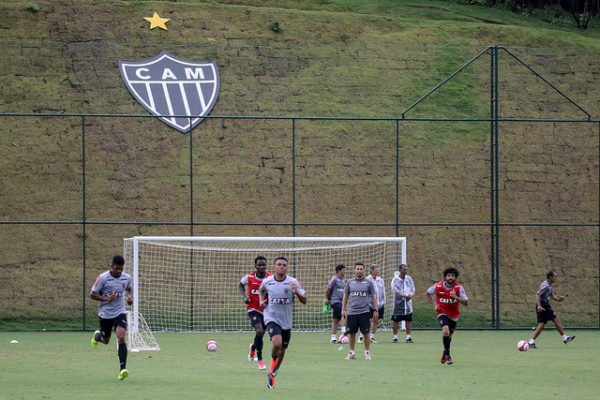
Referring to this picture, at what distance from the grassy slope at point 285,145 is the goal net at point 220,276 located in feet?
5.12

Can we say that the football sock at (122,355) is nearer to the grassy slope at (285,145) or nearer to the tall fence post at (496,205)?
the tall fence post at (496,205)

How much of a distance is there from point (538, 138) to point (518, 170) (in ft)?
6.08

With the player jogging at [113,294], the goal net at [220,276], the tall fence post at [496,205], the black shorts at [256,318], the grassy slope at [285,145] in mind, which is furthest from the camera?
the grassy slope at [285,145]

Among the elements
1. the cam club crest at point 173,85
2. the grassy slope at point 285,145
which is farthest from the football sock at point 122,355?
the cam club crest at point 173,85

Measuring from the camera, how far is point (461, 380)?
16.6m

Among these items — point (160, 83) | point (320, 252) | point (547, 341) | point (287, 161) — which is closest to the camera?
point (547, 341)

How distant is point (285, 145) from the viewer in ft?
123

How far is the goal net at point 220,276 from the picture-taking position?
31.2m

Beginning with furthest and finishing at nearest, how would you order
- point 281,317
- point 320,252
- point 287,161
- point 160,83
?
point 160,83 → point 287,161 → point 320,252 → point 281,317

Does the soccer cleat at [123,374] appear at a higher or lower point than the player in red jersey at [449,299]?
lower

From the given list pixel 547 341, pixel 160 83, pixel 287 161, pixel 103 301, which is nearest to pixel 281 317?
pixel 103 301

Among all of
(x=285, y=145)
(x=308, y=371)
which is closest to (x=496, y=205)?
(x=285, y=145)

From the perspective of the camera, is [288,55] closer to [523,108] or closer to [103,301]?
[523,108]

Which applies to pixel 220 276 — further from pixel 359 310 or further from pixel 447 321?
pixel 447 321
